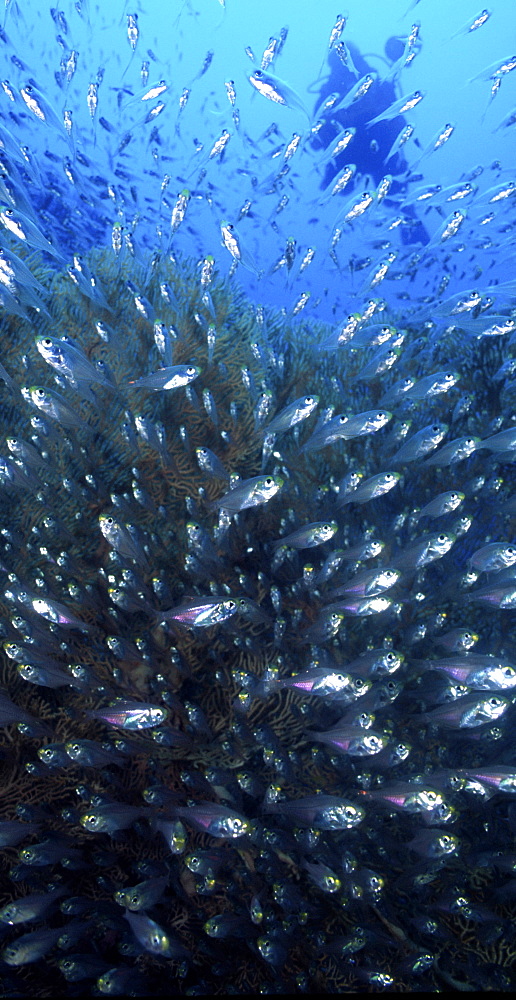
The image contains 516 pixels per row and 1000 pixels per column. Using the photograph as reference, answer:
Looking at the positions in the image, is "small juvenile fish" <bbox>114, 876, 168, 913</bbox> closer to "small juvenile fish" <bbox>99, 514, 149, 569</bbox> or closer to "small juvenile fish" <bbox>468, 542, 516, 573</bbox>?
"small juvenile fish" <bbox>99, 514, 149, 569</bbox>

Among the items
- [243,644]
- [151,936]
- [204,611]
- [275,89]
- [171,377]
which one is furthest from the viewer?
[275,89]

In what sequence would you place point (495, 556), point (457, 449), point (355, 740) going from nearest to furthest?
1. point (355, 740)
2. point (495, 556)
3. point (457, 449)

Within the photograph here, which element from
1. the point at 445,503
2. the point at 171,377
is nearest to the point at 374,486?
the point at 445,503

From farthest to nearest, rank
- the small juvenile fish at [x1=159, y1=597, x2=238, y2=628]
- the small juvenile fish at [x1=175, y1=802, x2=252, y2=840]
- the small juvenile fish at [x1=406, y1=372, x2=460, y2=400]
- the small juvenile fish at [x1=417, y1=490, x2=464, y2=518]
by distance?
the small juvenile fish at [x1=406, y1=372, x2=460, y2=400]
the small juvenile fish at [x1=417, y1=490, x2=464, y2=518]
the small juvenile fish at [x1=159, y1=597, x2=238, y2=628]
the small juvenile fish at [x1=175, y1=802, x2=252, y2=840]

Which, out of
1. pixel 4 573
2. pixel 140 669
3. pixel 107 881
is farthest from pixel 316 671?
pixel 4 573

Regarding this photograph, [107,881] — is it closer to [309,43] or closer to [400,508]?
[400,508]

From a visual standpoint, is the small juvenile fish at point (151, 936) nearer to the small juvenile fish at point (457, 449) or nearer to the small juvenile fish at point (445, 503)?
the small juvenile fish at point (445, 503)

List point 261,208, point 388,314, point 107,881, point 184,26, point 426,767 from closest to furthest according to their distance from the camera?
point 107,881 < point 426,767 < point 388,314 < point 184,26 < point 261,208

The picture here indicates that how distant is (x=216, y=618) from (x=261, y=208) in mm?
41782

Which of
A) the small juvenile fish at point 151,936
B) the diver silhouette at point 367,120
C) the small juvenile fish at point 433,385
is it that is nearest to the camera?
the small juvenile fish at point 151,936

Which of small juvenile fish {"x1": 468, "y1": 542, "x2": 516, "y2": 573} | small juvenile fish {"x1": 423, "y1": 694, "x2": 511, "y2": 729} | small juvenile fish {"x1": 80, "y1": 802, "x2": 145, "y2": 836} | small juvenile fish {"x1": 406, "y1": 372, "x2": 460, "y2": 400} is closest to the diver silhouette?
small juvenile fish {"x1": 406, "y1": 372, "x2": 460, "y2": 400}

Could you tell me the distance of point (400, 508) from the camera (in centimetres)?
540

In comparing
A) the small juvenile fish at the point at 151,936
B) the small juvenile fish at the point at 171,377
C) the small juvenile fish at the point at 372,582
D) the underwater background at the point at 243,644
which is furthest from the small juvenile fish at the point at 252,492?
the small juvenile fish at the point at 151,936

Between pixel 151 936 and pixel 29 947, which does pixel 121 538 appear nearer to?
pixel 151 936
